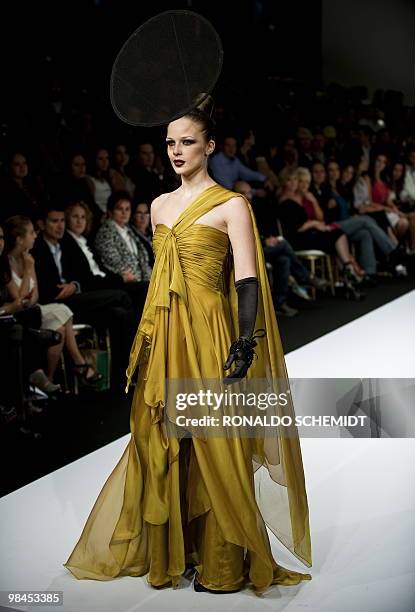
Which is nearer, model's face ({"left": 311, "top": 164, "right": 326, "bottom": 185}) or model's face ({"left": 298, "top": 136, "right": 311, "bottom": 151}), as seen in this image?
model's face ({"left": 311, "top": 164, "right": 326, "bottom": 185})

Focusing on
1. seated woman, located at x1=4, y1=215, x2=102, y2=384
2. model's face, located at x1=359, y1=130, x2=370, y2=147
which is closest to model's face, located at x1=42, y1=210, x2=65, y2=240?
seated woman, located at x1=4, y1=215, x2=102, y2=384

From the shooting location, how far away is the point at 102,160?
270 inches

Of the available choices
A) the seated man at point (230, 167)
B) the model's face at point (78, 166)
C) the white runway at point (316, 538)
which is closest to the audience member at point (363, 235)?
the seated man at point (230, 167)

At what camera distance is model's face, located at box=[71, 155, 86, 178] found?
6.51 m

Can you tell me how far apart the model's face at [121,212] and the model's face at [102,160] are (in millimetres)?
1185

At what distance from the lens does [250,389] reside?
2.52m

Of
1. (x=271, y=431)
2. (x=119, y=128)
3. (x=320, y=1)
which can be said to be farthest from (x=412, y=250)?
(x=271, y=431)

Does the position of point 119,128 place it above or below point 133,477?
above

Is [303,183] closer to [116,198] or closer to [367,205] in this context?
[367,205]

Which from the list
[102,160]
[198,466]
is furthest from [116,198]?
[198,466]

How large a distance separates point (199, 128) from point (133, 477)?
0.94 m

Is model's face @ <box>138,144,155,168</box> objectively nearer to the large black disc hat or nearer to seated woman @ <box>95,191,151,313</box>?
seated woman @ <box>95,191,151,313</box>

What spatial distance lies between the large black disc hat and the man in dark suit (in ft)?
8.55

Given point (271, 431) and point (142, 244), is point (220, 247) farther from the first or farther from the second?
point (142, 244)
